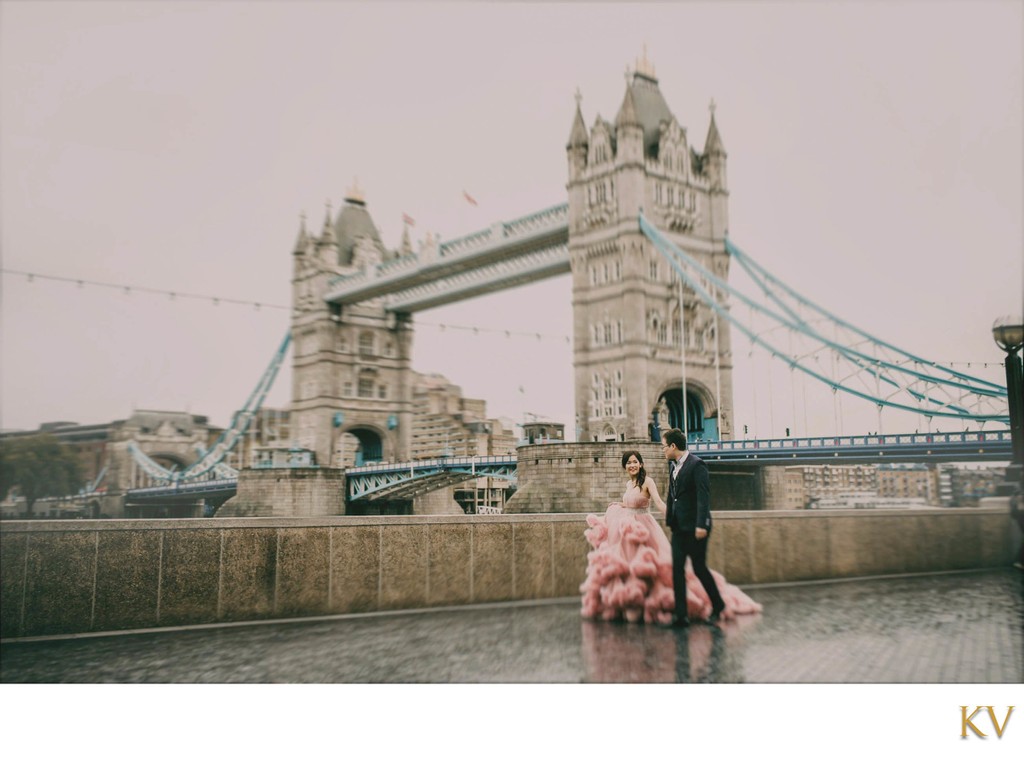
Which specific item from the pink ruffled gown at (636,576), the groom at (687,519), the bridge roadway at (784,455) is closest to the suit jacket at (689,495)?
the groom at (687,519)

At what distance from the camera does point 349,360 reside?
16688 millimetres

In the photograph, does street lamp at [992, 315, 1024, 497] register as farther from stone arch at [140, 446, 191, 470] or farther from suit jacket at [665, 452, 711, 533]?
stone arch at [140, 446, 191, 470]

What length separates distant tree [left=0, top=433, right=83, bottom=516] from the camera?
7.62m

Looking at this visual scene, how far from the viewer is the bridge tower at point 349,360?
528 inches

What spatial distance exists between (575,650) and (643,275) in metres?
8.13

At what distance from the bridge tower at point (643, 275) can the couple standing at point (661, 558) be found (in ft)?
10.8

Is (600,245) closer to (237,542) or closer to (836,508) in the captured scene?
(836,508)

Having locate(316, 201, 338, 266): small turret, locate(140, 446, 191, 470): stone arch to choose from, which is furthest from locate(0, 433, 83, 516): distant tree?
locate(316, 201, 338, 266): small turret

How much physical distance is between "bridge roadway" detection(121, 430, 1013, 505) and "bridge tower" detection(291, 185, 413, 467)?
3.88 ft

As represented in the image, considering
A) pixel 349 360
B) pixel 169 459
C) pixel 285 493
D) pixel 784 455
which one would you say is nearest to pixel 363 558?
pixel 784 455

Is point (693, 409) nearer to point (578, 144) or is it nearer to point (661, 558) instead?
point (578, 144)

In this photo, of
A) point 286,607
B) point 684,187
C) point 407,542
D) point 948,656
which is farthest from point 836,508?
point 684,187

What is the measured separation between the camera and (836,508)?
6625 mm

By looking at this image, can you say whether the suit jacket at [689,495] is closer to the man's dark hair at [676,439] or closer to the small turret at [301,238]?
the man's dark hair at [676,439]
